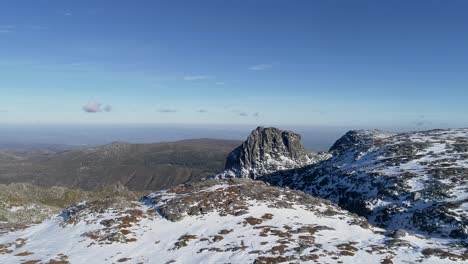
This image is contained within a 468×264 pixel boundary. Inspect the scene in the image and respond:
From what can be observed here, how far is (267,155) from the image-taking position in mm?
147000

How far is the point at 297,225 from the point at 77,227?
91.7 feet

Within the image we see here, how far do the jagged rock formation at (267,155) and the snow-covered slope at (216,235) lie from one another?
82491 mm

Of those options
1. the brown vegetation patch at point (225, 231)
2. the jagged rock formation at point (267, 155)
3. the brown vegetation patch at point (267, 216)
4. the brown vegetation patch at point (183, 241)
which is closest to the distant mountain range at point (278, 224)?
the brown vegetation patch at point (225, 231)

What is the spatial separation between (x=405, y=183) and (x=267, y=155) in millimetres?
83580

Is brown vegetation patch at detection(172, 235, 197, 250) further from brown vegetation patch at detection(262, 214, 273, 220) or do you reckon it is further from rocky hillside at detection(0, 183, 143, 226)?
rocky hillside at detection(0, 183, 143, 226)

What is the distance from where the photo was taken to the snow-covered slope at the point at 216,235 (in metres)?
33.6

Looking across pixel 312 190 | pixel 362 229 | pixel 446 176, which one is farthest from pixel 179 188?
pixel 446 176

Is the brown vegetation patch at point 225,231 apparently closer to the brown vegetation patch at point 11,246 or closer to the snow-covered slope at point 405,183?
the brown vegetation patch at point 11,246

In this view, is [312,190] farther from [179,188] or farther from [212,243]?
[212,243]

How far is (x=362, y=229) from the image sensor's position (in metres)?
41.0

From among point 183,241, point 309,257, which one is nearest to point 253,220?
point 183,241

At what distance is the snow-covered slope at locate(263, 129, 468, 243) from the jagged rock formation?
30.0 metres

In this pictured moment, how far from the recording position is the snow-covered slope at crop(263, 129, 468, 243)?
52.6m

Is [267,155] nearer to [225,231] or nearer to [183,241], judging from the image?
[225,231]
